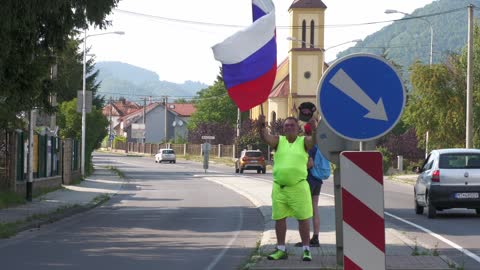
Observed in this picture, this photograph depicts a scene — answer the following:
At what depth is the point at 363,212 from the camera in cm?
680

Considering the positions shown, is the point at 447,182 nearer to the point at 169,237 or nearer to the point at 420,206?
the point at 420,206

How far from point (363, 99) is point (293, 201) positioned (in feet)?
13.3

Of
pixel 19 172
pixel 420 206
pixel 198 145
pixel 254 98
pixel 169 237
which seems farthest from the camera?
pixel 198 145

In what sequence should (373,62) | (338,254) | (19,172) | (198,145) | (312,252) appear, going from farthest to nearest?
(198,145) < (19,172) < (312,252) < (338,254) < (373,62)

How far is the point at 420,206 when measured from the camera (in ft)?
72.7

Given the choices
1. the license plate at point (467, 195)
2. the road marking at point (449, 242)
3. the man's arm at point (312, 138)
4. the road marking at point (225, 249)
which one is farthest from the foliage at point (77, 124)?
the man's arm at point (312, 138)

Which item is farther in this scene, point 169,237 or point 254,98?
point 169,237

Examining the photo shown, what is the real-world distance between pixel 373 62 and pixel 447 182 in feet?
44.5

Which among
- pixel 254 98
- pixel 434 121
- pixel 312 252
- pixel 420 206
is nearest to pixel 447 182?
pixel 420 206

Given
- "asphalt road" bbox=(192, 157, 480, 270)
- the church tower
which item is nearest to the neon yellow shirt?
"asphalt road" bbox=(192, 157, 480, 270)

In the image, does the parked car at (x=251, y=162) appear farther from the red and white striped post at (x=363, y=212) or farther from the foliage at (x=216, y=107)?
the foliage at (x=216, y=107)

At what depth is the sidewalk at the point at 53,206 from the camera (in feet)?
63.7

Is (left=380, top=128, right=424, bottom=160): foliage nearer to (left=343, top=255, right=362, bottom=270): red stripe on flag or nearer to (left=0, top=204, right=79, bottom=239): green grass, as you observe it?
(left=0, top=204, right=79, bottom=239): green grass

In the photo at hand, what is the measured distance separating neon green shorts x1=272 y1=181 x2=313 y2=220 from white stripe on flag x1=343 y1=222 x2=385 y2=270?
14.5 feet
